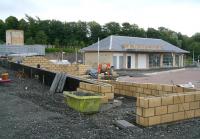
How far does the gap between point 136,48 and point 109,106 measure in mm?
32443

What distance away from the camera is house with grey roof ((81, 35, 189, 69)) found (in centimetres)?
3900

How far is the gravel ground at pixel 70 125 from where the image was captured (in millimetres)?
5797

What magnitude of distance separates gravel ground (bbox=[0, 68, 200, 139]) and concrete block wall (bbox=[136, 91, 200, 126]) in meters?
0.16

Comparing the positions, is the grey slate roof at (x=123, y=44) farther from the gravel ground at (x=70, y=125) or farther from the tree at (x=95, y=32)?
the gravel ground at (x=70, y=125)

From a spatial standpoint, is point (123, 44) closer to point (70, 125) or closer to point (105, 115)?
point (105, 115)

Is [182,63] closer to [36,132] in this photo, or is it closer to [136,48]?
[136,48]

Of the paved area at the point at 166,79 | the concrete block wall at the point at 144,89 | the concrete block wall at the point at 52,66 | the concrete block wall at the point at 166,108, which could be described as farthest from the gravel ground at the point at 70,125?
the concrete block wall at the point at 52,66

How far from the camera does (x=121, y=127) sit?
6344mm

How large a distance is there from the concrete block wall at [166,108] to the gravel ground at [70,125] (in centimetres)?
16

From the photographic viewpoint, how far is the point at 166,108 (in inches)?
266

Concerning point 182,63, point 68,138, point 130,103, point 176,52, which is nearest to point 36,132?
point 68,138

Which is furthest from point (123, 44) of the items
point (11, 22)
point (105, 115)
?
point (11, 22)

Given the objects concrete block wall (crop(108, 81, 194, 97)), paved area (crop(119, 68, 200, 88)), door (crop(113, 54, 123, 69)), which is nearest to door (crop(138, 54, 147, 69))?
Answer: door (crop(113, 54, 123, 69))

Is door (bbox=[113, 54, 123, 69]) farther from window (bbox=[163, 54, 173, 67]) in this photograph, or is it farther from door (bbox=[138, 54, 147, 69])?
window (bbox=[163, 54, 173, 67])
